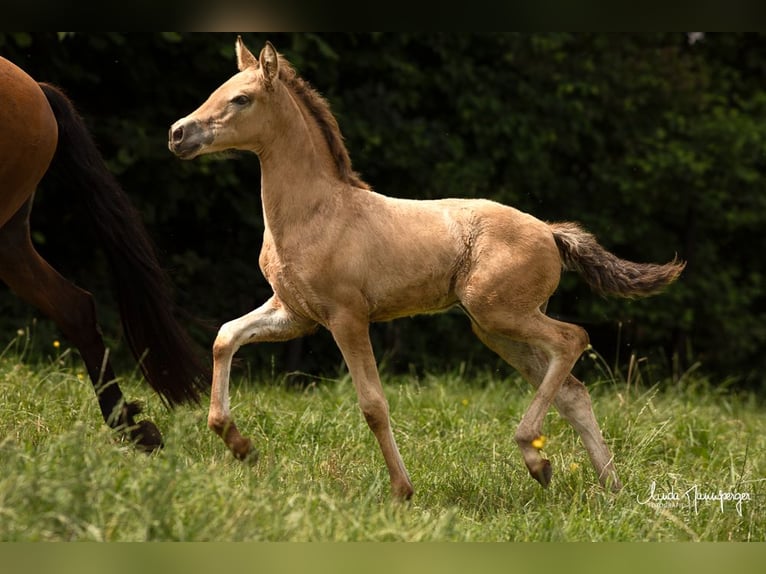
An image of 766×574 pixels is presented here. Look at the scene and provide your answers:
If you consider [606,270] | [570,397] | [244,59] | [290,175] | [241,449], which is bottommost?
[241,449]

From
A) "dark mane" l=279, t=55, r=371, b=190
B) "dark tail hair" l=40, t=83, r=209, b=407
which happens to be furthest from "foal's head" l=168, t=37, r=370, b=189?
"dark tail hair" l=40, t=83, r=209, b=407

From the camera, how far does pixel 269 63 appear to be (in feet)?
15.3

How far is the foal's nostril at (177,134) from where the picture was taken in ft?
14.7

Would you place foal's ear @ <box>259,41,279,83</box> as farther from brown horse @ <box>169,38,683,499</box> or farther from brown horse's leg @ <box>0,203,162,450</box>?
brown horse's leg @ <box>0,203,162,450</box>

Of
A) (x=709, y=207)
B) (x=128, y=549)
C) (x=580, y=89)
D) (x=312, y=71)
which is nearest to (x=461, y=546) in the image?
(x=128, y=549)

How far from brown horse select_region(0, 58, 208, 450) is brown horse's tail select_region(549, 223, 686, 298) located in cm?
196

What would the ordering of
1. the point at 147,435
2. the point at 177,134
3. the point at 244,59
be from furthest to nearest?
the point at 147,435 < the point at 244,59 < the point at 177,134

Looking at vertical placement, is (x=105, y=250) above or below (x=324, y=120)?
below

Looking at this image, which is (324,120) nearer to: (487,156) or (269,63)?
(269,63)

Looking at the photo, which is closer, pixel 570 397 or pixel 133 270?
pixel 570 397

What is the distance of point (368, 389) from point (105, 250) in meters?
1.88

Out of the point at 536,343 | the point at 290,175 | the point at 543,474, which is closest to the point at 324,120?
the point at 290,175

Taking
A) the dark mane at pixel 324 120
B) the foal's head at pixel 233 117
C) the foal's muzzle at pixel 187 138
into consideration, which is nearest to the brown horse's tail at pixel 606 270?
the dark mane at pixel 324 120

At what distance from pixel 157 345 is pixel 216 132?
57.9 inches
